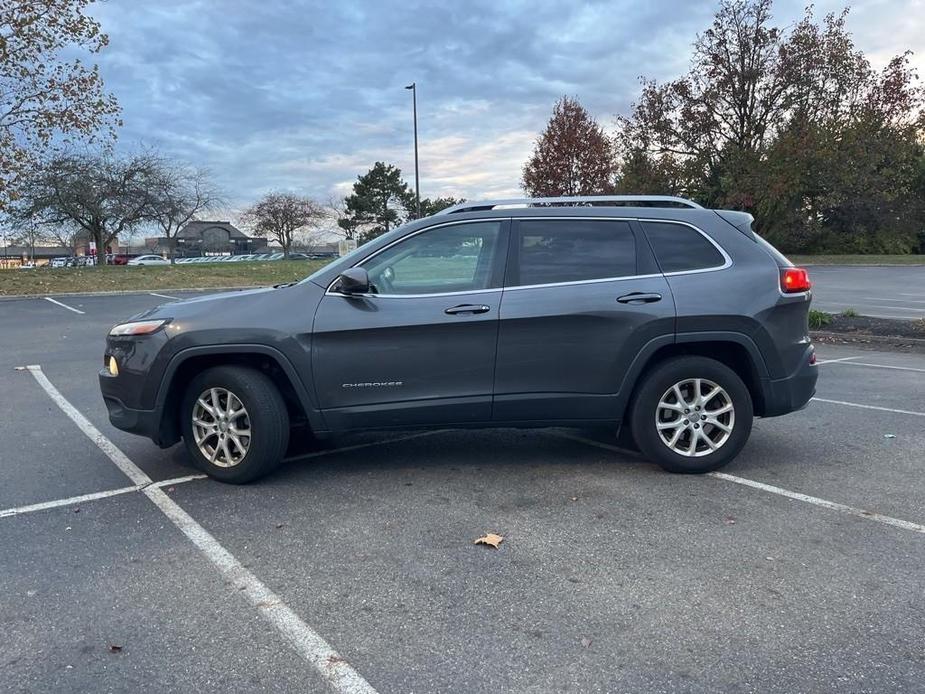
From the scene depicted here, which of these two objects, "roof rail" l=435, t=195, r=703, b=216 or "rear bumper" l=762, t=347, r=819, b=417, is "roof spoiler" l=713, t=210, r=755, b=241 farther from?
"rear bumper" l=762, t=347, r=819, b=417

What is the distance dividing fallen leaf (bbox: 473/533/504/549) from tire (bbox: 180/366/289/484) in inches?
60.3

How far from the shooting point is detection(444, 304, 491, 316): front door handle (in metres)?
4.52

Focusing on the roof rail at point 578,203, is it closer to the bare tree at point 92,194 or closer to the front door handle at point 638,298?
the front door handle at point 638,298

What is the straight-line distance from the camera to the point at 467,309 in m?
4.53

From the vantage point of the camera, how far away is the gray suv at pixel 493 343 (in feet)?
14.9

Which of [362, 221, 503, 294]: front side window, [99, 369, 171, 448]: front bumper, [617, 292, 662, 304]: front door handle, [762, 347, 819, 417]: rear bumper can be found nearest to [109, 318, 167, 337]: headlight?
[99, 369, 171, 448]: front bumper

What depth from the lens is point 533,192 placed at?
3703cm

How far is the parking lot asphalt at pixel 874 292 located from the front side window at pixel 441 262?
39.7 feet

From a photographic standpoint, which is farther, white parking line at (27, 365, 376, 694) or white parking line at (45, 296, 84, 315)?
white parking line at (45, 296, 84, 315)

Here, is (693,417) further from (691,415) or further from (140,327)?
(140,327)

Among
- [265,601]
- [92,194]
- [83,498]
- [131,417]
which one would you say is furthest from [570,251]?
[92,194]

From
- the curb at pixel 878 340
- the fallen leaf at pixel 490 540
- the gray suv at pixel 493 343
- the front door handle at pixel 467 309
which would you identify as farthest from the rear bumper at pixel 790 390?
the curb at pixel 878 340

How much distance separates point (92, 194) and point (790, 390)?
3705 cm

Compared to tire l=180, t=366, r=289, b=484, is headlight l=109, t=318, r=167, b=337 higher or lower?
higher
